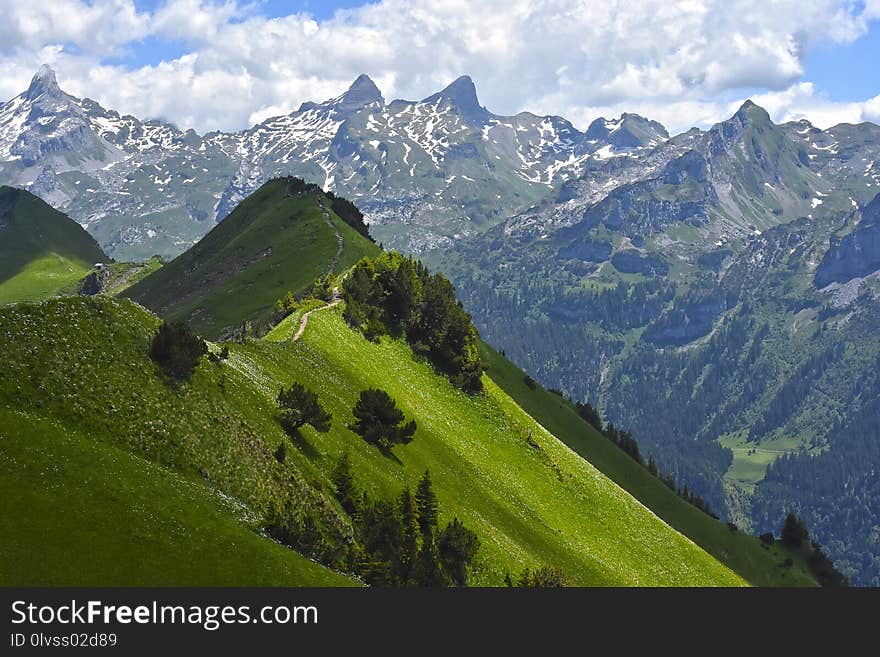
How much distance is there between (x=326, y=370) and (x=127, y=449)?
3685cm

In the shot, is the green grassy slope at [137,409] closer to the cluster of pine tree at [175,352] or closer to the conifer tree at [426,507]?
the cluster of pine tree at [175,352]

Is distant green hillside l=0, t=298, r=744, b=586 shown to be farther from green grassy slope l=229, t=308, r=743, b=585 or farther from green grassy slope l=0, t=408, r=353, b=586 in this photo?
green grassy slope l=229, t=308, r=743, b=585

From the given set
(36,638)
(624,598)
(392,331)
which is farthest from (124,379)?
(392,331)

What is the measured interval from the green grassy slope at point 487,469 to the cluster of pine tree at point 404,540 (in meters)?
2.16

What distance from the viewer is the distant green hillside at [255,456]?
1526 inches

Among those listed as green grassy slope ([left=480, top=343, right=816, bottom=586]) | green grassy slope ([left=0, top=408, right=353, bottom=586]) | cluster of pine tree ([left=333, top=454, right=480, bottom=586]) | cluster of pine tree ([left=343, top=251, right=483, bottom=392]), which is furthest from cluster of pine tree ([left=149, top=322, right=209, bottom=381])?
green grassy slope ([left=480, top=343, right=816, bottom=586])

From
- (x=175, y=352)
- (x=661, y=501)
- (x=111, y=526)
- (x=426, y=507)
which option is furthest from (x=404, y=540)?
(x=661, y=501)

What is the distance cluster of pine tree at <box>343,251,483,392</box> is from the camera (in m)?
102

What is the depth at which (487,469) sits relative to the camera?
84500mm

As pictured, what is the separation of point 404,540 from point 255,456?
1290 centimetres

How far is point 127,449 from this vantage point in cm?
4359

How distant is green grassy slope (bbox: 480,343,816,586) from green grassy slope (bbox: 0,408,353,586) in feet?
358

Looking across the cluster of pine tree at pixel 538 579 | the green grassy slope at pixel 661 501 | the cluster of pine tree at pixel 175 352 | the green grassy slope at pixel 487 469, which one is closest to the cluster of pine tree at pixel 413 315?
the green grassy slope at pixel 487 469

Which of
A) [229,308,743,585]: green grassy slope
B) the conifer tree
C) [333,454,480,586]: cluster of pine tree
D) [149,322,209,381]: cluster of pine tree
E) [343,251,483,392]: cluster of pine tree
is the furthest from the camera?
[343,251,483,392]: cluster of pine tree
